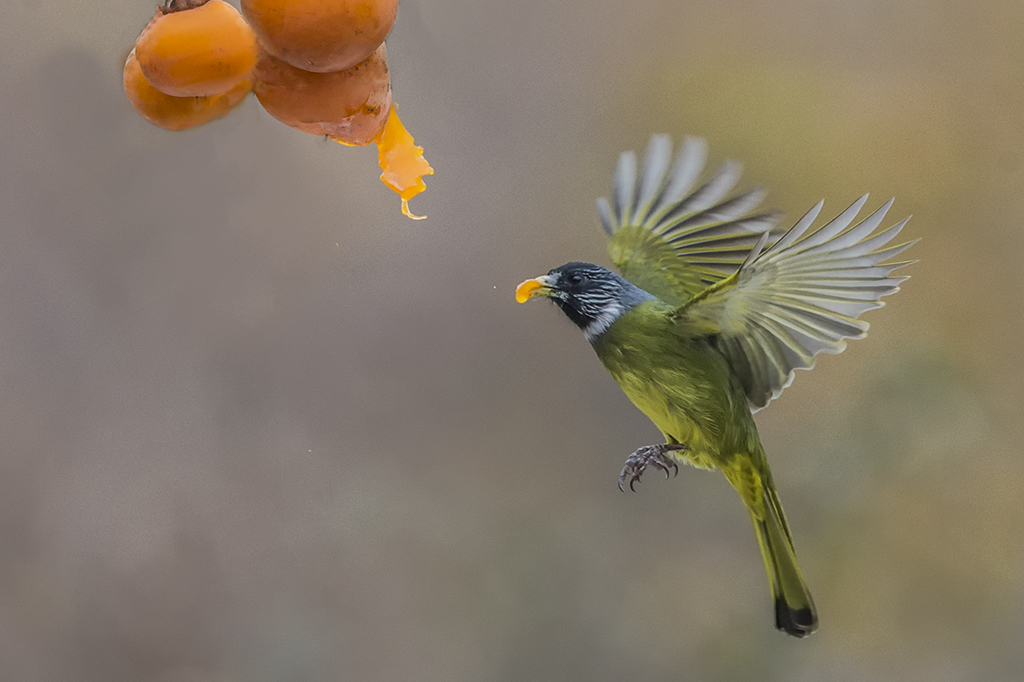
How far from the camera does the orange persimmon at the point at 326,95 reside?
18.3 inches

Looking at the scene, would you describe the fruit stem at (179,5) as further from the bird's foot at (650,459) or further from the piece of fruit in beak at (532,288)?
the bird's foot at (650,459)

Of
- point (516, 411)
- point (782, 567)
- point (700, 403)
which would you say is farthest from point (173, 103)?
point (516, 411)

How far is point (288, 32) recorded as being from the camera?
42 cm

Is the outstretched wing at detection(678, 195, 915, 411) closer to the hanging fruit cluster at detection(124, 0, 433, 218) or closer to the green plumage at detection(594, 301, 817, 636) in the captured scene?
the green plumage at detection(594, 301, 817, 636)

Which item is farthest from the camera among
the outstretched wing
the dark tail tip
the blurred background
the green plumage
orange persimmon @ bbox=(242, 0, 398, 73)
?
the blurred background

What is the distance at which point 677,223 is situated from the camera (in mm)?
1005

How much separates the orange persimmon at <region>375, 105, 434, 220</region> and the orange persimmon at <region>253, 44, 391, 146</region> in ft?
0.10

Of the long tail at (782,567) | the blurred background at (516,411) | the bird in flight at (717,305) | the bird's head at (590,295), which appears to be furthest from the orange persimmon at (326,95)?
the blurred background at (516,411)

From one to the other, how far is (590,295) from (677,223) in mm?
158

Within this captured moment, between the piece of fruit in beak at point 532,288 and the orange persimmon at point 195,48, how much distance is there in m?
0.40

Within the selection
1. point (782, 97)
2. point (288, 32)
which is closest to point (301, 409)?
point (782, 97)

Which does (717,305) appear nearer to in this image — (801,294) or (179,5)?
(801,294)

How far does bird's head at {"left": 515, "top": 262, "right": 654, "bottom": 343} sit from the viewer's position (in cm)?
91

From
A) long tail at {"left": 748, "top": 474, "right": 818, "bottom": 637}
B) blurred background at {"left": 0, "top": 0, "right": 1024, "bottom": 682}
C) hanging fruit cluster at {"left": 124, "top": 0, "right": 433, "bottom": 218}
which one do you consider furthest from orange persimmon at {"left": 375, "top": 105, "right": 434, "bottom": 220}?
blurred background at {"left": 0, "top": 0, "right": 1024, "bottom": 682}
